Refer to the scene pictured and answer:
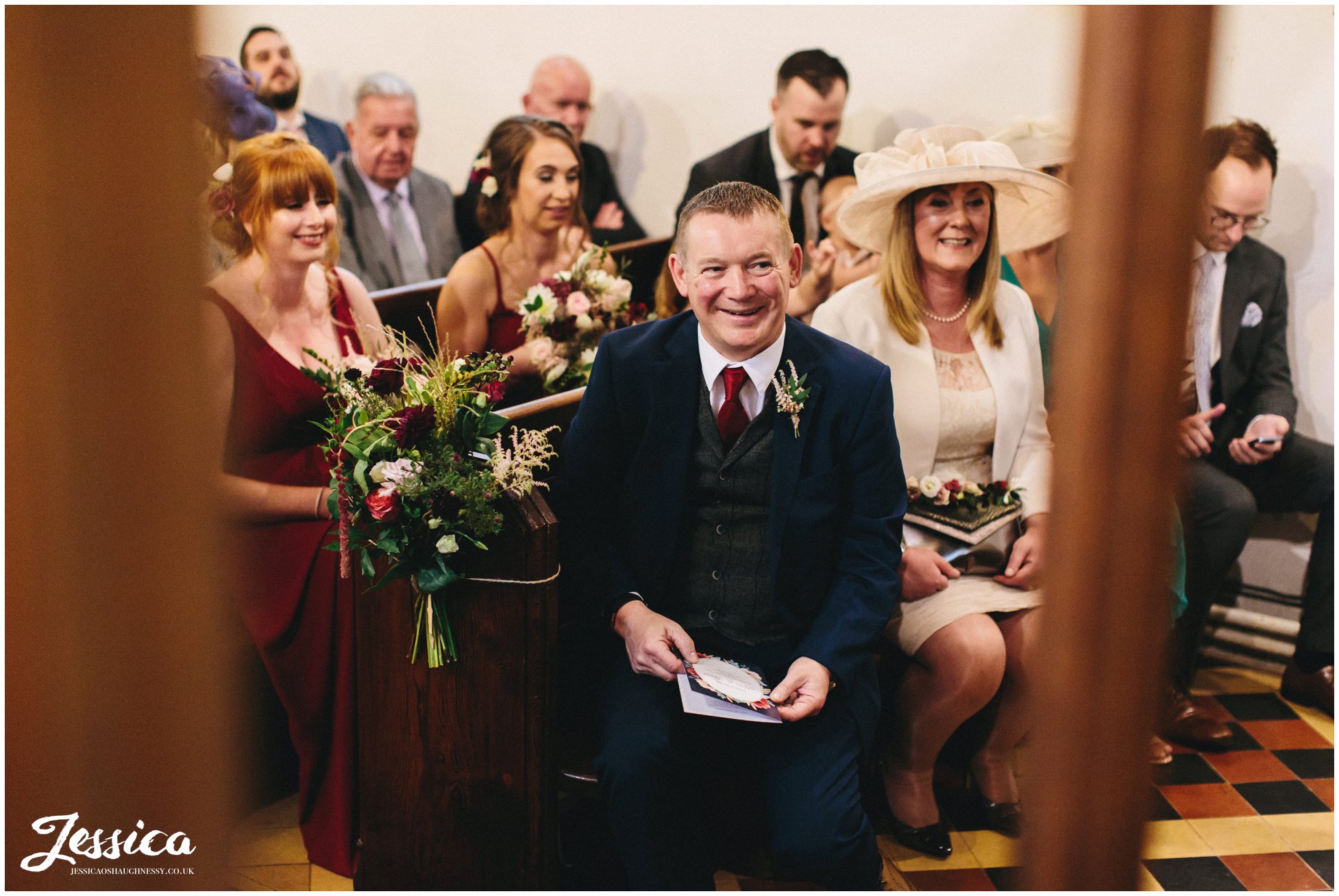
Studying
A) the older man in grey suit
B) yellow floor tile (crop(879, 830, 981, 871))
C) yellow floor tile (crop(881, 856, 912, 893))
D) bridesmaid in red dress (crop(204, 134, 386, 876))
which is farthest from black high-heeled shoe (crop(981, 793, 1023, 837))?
the older man in grey suit

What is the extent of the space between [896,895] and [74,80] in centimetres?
128

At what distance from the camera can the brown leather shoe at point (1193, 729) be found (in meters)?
3.42

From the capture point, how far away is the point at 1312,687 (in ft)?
12.2

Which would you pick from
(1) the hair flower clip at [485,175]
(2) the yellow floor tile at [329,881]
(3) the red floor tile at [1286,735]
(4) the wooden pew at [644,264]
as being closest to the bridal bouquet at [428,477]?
(2) the yellow floor tile at [329,881]

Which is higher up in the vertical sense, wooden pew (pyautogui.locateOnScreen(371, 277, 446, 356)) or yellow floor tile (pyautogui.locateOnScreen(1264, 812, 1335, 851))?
wooden pew (pyautogui.locateOnScreen(371, 277, 446, 356))

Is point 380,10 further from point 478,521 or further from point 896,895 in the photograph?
point 896,895

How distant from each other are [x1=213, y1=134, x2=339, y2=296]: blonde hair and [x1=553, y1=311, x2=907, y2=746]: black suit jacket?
1142 millimetres

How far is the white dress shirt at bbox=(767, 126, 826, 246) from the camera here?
467 cm

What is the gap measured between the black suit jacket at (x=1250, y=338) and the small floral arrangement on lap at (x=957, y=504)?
58.8 inches

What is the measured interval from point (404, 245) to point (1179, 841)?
12.0 feet

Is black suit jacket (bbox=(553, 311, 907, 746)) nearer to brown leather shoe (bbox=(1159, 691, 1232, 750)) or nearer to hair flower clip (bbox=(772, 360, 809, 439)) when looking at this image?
hair flower clip (bbox=(772, 360, 809, 439))

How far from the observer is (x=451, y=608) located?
234 centimetres

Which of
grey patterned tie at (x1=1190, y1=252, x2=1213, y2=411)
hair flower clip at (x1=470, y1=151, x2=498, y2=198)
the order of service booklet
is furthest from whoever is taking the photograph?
hair flower clip at (x1=470, y1=151, x2=498, y2=198)

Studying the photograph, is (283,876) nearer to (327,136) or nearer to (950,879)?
(950,879)
